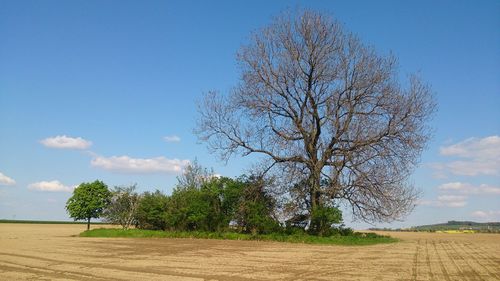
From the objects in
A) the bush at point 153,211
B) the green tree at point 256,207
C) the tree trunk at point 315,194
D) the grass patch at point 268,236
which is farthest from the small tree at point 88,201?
→ the tree trunk at point 315,194

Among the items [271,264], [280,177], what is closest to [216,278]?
[271,264]

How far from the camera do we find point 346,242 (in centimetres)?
3052

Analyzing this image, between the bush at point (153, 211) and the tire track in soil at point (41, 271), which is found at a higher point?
the bush at point (153, 211)

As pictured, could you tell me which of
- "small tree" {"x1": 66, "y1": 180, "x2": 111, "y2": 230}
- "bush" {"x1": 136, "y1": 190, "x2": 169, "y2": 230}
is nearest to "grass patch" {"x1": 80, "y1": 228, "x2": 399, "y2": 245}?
"bush" {"x1": 136, "y1": 190, "x2": 169, "y2": 230}

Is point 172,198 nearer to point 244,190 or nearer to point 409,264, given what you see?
point 244,190

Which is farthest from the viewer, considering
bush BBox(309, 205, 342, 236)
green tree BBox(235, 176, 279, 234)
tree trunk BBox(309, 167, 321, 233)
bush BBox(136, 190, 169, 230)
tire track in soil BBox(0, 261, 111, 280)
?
bush BBox(136, 190, 169, 230)

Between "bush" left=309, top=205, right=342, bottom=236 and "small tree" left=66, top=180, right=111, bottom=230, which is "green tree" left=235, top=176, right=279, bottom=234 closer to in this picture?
"bush" left=309, top=205, right=342, bottom=236

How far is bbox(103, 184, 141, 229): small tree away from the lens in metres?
47.3

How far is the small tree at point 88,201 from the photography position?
177 ft

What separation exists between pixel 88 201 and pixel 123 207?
8294 mm

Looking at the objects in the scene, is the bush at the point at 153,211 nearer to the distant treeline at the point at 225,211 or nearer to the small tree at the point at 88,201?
the distant treeline at the point at 225,211

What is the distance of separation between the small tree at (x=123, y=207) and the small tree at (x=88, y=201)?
3197 millimetres

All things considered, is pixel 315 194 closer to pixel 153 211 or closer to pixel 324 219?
pixel 324 219

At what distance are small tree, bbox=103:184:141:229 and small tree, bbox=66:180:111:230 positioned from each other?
3.20m
